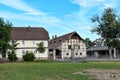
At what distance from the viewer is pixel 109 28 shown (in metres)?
95.1

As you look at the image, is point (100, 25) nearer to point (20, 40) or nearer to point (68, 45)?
point (68, 45)

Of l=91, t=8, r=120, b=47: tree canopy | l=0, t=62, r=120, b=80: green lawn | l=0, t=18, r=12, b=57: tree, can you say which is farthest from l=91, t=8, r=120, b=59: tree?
l=0, t=62, r=120, b=80: green lawn

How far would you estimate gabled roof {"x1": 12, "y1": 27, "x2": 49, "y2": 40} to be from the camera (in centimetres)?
9762

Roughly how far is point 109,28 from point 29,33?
24689 mm

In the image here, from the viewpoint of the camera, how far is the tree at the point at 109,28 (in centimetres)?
A: 9413

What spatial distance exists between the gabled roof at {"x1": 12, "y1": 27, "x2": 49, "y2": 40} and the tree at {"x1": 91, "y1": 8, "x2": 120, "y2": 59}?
15569mm

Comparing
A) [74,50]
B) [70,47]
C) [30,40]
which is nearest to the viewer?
→ [30,40]

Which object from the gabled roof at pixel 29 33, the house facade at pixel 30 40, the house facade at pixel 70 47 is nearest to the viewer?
the house facade at pixel 30 40

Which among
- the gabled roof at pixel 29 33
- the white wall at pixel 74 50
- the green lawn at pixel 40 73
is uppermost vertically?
the gabled roof at pixel 29 33

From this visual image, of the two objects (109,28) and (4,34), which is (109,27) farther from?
(4,34)

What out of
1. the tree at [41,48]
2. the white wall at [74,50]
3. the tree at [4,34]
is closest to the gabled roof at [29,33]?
the tree at [41,48]

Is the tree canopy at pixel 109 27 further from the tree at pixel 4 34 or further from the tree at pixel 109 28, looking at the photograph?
the tree at pixel 4 34

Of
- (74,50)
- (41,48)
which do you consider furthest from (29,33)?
(74,50)

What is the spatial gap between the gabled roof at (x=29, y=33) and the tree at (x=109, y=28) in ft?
51.1
